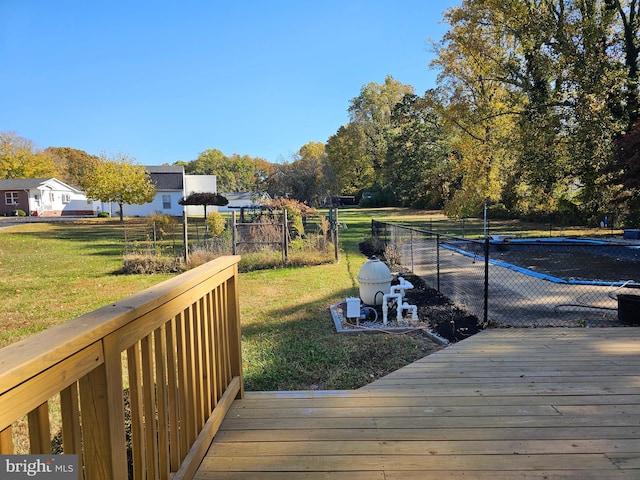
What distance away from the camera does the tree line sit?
534 inches

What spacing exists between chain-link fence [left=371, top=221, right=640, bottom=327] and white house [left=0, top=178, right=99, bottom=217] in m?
36.8

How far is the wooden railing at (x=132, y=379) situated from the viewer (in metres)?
0.90

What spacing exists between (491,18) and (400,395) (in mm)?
18832

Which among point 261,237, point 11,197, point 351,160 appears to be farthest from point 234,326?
point 11,197

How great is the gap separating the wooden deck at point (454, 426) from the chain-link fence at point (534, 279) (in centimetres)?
145

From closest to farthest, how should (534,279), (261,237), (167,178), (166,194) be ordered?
(534,279), (261,237), (166,194), (167,178)

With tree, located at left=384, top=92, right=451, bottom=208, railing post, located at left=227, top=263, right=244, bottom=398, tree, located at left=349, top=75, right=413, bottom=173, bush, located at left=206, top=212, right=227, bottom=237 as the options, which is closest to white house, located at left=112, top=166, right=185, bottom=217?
tree, located at left=349, top=75, right=413, bottom=173

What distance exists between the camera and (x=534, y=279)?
8820 mm

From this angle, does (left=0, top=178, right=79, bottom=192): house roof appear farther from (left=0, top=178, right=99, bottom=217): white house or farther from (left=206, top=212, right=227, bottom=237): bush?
(left=206, top=212, right=227, bottom=237): bush

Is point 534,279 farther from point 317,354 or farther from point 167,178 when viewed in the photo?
point 167,178

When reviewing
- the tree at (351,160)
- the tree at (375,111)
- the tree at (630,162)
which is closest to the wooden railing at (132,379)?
the tree at (630,162)

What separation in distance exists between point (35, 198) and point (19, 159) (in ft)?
37.1

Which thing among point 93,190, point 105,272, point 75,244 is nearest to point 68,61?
point 75,244

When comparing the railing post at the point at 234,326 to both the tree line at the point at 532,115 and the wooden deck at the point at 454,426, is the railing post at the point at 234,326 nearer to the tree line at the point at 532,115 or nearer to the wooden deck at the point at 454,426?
the wooden deck at the point at 454,426
